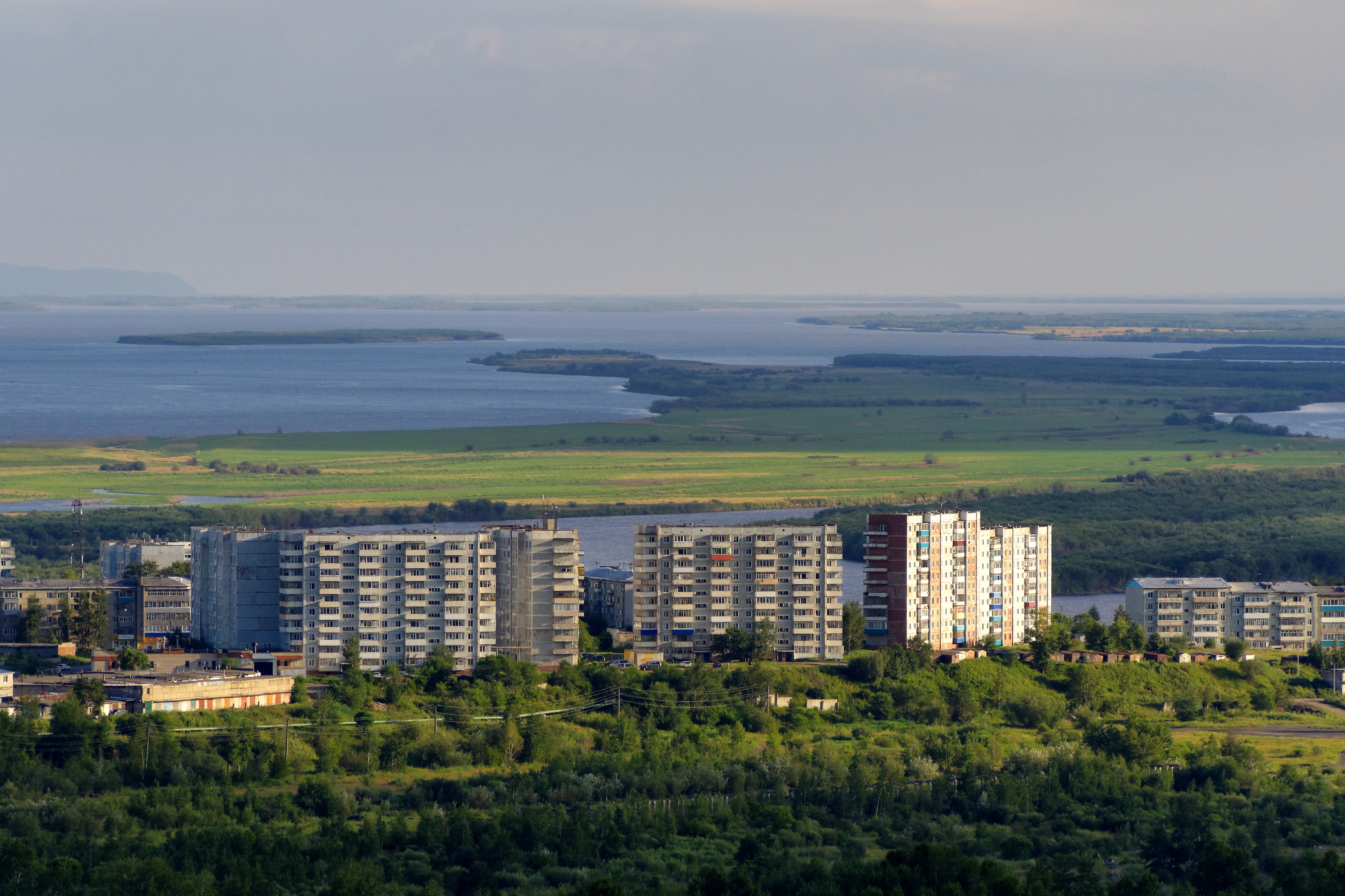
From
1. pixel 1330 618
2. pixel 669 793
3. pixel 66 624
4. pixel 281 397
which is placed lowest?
pixel 669 793

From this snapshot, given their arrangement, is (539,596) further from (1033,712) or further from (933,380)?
(933,380)

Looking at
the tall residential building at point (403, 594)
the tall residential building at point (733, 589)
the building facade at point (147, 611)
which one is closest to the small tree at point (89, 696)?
the tall residential building at point (403, 594)

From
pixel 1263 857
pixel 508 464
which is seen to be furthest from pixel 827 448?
pixel 1263 857

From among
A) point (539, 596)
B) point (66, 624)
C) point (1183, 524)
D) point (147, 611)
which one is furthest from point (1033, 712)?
point (1183, 524)

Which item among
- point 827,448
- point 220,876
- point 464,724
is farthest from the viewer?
point 827,448

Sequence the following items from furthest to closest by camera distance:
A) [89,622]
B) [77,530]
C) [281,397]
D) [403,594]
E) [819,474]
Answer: [281,397], [819,474], [77,530], [89,622], [403,594]

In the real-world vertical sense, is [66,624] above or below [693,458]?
below

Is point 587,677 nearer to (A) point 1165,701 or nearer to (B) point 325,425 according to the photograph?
(A) point 1165,701
